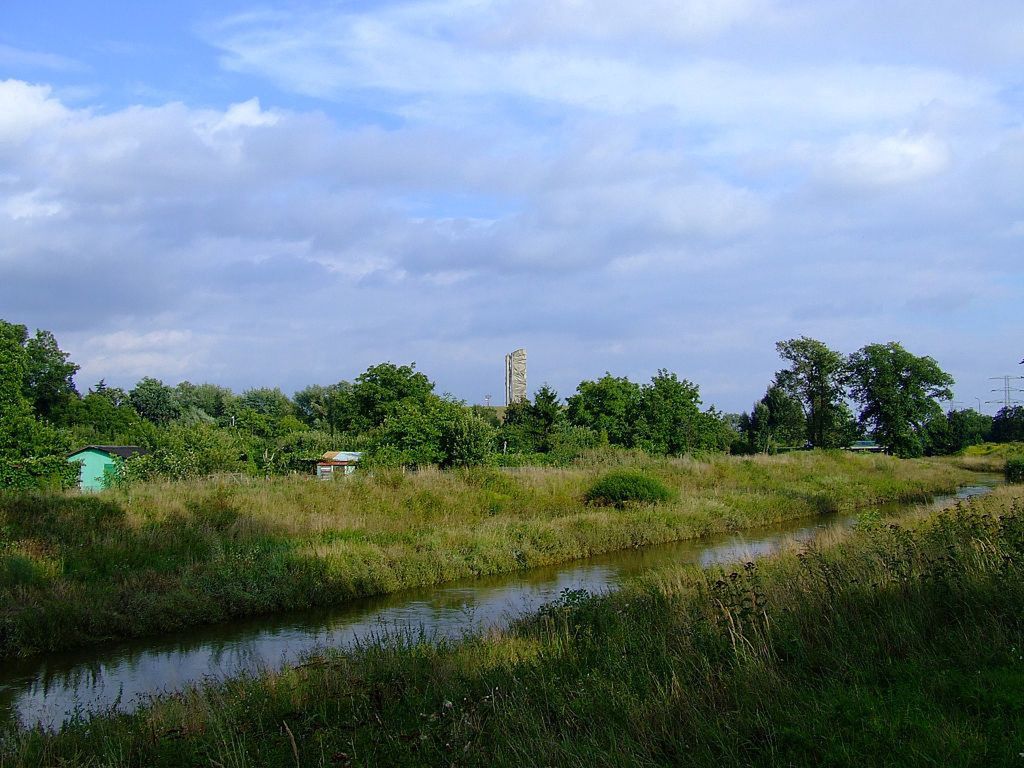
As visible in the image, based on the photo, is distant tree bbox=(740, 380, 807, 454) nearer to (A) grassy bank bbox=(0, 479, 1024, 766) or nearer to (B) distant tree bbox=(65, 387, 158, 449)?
(B) distant tree bbox=(65, 387, 158, 449)

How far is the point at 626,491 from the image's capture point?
28938 mm

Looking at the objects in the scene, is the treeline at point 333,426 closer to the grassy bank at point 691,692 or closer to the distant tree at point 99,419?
the distant tree at point 99,419

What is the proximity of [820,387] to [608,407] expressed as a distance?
30.3 m

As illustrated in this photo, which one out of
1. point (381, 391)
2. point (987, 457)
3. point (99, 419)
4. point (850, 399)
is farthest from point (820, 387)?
point (99, 419)

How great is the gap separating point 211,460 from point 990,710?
2754 centimetres

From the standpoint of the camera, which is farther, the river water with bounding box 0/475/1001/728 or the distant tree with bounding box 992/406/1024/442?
the distant tree with bounding box 992/406/1024/442

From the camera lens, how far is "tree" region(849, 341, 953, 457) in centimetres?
6544

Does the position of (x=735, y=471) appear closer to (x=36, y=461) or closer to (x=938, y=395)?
(x=36, y=461)

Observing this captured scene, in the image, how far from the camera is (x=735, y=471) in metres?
40.1

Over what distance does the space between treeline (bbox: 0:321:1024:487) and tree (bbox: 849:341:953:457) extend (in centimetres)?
11

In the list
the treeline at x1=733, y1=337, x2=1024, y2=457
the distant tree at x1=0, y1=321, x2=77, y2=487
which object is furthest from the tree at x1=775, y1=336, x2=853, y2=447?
the distant tree at x1=0, y1=321, x2=77, y2=487

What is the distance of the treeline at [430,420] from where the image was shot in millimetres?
30031

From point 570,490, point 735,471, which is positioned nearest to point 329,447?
point 570,490

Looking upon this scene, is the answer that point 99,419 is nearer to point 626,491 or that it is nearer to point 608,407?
point 608,407
